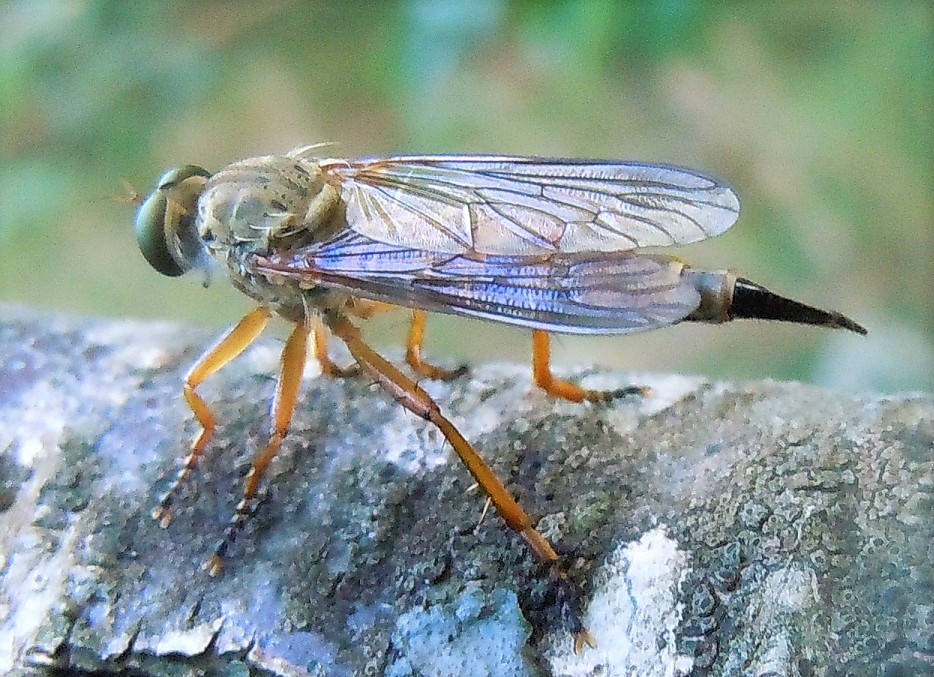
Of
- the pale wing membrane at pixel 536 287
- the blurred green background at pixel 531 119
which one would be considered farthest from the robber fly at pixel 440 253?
the blurred green background at pixel 531 119

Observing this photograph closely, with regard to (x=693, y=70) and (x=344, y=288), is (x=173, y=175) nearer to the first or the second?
(x=344, y=288)

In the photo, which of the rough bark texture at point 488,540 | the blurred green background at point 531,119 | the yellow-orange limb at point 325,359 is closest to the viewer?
the rough bark texture at point 488,540

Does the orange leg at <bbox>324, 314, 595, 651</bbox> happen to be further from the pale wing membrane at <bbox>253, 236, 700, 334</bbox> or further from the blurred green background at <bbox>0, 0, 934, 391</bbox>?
the blurred green background at <bbox>0, 0, 934, 391</bbox>

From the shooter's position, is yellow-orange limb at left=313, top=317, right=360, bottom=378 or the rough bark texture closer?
the rough bark texture

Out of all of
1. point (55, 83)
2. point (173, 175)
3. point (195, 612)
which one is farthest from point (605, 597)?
point (55, 83)

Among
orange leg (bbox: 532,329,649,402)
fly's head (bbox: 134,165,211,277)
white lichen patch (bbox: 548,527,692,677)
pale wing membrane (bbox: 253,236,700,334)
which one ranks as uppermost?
pale wing membrane (bbox: 253,236,700,334)

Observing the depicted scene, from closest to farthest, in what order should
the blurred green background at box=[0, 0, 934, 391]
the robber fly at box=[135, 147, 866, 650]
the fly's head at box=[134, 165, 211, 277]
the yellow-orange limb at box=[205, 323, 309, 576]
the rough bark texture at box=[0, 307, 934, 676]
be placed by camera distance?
1. the rough bark texture at box=[0, 307, 934, 676]
2. the yellow-orange limb at box=[205, 323, 309, 576]
3. the robber fly at box=[135, 147, 866, 650]
4. the fly's head at box=[134, 165, 211, 277]
5. the blurred green background at box=[0, 0, 934, 391]

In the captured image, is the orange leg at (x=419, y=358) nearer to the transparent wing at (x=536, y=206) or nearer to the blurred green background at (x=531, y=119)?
the transparent wing at (x=536, y=206)

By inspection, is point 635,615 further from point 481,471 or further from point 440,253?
point 440,253

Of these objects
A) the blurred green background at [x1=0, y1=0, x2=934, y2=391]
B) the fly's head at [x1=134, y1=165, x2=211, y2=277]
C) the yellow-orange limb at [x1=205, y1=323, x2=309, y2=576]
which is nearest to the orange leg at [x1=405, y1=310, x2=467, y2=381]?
the yellow-orange limb at [x1=205, y1=323, x2=309, y2=576]
